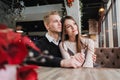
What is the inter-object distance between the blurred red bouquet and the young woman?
6.38 ft

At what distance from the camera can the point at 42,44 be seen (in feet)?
7.86

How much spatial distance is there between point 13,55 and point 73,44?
7.15ft

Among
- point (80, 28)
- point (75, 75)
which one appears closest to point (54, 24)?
point (75, 75)

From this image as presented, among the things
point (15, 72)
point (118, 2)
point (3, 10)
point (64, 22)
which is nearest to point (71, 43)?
point (64, 22)

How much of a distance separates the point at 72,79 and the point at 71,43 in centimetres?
146

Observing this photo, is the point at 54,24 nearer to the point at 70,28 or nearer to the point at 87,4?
the point at 70,28

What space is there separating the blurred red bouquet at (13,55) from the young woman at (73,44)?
1946 millimetres

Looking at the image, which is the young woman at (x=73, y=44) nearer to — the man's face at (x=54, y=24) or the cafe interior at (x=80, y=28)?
the man's face at (x=54, y=24)

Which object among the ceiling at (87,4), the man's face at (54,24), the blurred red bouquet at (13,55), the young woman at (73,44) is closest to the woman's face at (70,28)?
the young woman at (73,44)

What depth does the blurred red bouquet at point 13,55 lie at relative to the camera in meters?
0.27

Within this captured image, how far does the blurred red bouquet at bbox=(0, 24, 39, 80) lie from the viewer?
0.27 metres

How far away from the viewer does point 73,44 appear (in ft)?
8.04

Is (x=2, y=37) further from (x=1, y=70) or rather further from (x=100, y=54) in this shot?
(x=100, y=54)

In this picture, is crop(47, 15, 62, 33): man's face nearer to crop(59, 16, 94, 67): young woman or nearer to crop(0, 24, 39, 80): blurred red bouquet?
crop(59, 16, 94, 67): young woman
